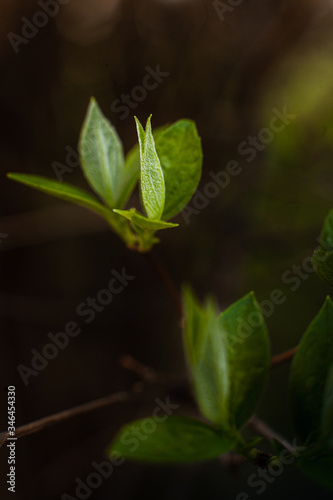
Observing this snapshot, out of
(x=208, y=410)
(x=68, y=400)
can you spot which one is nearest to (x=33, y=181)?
(x=208, y=410)

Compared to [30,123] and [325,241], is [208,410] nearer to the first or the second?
Result: [325,241]

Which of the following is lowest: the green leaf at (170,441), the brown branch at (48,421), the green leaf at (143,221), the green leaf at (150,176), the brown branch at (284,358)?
the brown branch at (284,358)

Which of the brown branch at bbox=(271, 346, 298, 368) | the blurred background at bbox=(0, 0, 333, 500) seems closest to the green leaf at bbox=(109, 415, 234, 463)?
the brown branch at bbox=(271, 346, 298, 368)

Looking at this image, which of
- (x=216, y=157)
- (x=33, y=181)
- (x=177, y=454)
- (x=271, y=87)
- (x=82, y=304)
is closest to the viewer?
(x=177, y=454)

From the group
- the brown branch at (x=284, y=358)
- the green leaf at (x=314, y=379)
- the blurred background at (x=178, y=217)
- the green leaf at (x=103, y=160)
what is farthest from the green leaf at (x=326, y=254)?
the blurred background at (x=178, y=217)

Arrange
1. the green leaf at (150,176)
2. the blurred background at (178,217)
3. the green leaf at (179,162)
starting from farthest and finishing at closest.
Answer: the blurred background at (178,217)
the green leaf at (179,162)
the green leaf at (150,176)

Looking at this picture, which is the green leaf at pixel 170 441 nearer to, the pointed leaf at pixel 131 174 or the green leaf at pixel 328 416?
the green leaf at pixel 328 416
